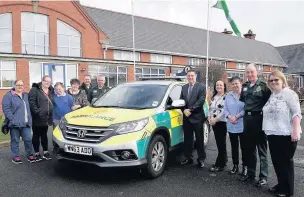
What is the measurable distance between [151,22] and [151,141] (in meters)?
32.4

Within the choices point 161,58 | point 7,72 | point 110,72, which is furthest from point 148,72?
point 7,72

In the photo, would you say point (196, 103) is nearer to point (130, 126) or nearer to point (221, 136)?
point (221, 136)

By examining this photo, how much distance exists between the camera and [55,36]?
23.4 meters

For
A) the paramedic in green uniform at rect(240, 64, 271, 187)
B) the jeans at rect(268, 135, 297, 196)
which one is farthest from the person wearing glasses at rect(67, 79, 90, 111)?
the jeans at rect(268, 135, 297, 196)

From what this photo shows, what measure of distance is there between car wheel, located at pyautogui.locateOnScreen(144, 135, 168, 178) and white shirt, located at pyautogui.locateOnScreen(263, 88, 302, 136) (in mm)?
1869

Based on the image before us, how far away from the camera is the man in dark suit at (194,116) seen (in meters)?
5.73

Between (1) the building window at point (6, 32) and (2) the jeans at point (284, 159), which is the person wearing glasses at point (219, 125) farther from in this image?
(1) the building window at point (6, 32)

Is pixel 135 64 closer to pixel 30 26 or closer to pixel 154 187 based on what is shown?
pixel 30 26

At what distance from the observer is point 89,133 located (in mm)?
4688

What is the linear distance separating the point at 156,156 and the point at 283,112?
223cm

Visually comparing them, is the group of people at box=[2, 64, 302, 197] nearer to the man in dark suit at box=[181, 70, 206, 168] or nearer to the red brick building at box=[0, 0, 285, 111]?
the man in dark suit at box=[181, 70, 206, 168]

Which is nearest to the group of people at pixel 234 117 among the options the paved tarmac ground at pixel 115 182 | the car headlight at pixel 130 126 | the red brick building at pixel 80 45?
the paved tarmac ground at pixel 115 182

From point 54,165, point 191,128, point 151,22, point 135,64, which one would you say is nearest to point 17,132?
point 54,165

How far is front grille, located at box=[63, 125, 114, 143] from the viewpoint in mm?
4629
